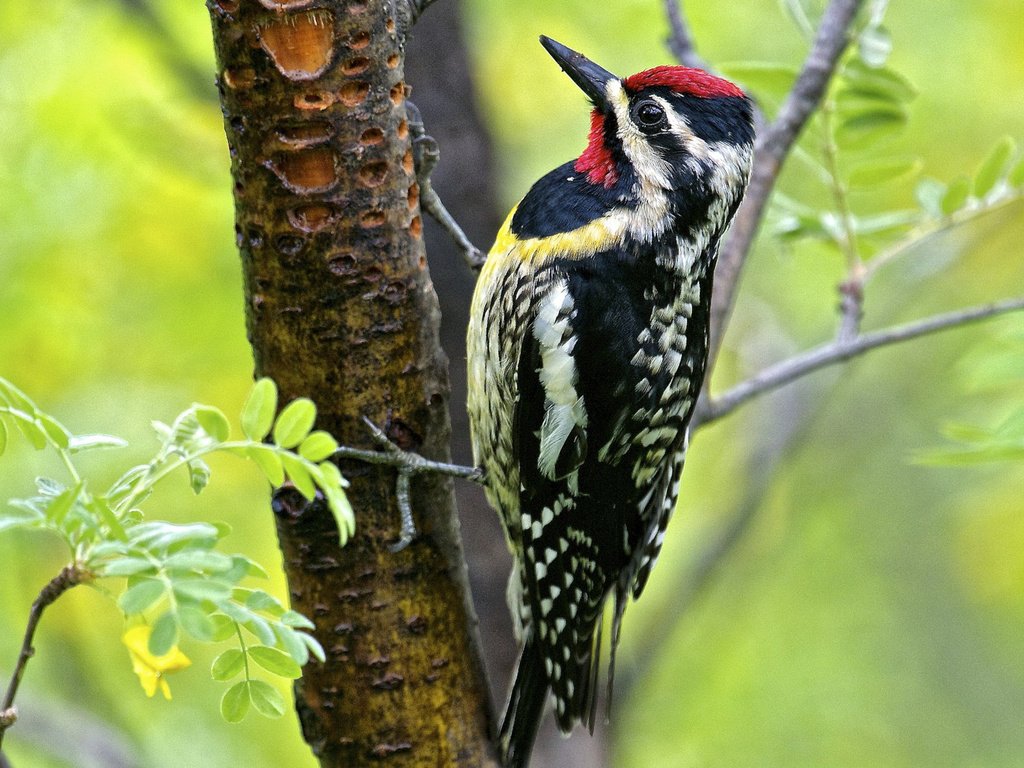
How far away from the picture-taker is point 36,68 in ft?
10.6

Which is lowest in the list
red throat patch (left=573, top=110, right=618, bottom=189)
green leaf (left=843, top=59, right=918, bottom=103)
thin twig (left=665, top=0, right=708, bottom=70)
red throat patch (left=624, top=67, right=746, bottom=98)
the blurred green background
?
the blurred green background

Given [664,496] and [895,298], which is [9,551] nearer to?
[664,496]

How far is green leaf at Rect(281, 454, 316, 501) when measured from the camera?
1.28m

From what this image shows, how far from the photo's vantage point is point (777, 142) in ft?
9.00

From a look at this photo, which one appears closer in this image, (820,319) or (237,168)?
(237,168)

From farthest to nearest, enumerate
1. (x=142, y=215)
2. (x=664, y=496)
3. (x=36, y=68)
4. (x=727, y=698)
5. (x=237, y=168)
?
1. (x=727, y=698)
2. (x=142, y=215)
3. (x=36, y=68)
4. (x=664, y=496)
5. (x=237, y=168)

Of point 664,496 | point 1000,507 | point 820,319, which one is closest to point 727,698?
point 1000,507

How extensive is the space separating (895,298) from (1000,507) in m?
1.01

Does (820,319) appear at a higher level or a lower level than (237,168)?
lower

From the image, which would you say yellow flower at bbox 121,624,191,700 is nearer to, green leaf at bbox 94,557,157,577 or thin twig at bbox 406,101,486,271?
green leaf at bbox 94,557,157,577

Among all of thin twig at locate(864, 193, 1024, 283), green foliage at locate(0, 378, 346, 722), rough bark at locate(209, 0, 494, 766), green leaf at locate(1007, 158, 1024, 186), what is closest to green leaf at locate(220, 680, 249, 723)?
green foliage at locate(0, 378, 346, 722)

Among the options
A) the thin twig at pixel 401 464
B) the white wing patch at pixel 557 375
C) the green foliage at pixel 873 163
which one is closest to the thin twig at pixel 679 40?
the green foliage at pixel 873 163

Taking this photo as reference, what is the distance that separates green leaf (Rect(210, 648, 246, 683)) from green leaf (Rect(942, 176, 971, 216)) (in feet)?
6.61

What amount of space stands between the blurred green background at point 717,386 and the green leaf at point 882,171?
46 cm
